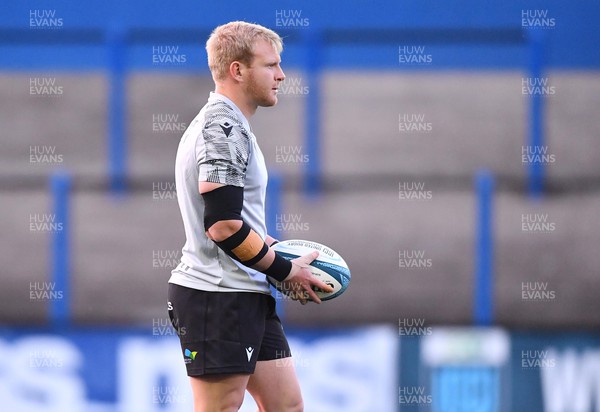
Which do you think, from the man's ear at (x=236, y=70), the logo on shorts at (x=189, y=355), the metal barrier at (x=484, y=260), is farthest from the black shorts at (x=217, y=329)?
the metal barrier at (x=484, y=260)

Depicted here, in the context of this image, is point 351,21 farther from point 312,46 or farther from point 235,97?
point 235,97

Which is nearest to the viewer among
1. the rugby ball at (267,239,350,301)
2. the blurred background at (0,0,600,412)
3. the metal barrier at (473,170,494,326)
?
the rugby ball at (267,239,350,301)

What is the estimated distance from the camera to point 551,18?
18.7 feet

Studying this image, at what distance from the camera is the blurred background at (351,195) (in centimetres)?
438

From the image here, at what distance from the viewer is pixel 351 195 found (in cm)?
566

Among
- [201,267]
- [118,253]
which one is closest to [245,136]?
[201,267]

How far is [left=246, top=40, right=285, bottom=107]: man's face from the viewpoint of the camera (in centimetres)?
235

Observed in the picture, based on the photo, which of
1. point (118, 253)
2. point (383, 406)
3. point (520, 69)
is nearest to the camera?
point (383, 406)

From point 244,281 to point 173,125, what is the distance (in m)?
3.90

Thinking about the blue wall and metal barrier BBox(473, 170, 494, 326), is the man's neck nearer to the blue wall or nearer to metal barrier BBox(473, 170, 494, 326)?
metal barrier BBox(473, 170, 494, 326)

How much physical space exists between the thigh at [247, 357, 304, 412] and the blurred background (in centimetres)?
190

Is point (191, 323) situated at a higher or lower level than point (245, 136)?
lower

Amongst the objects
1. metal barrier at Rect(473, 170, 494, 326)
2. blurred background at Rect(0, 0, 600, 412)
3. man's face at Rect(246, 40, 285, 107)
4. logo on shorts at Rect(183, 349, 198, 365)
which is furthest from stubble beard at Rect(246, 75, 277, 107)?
metal barrier at Rect(473, 170, 494, 326)

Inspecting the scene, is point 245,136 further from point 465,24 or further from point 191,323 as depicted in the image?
point 465,24
